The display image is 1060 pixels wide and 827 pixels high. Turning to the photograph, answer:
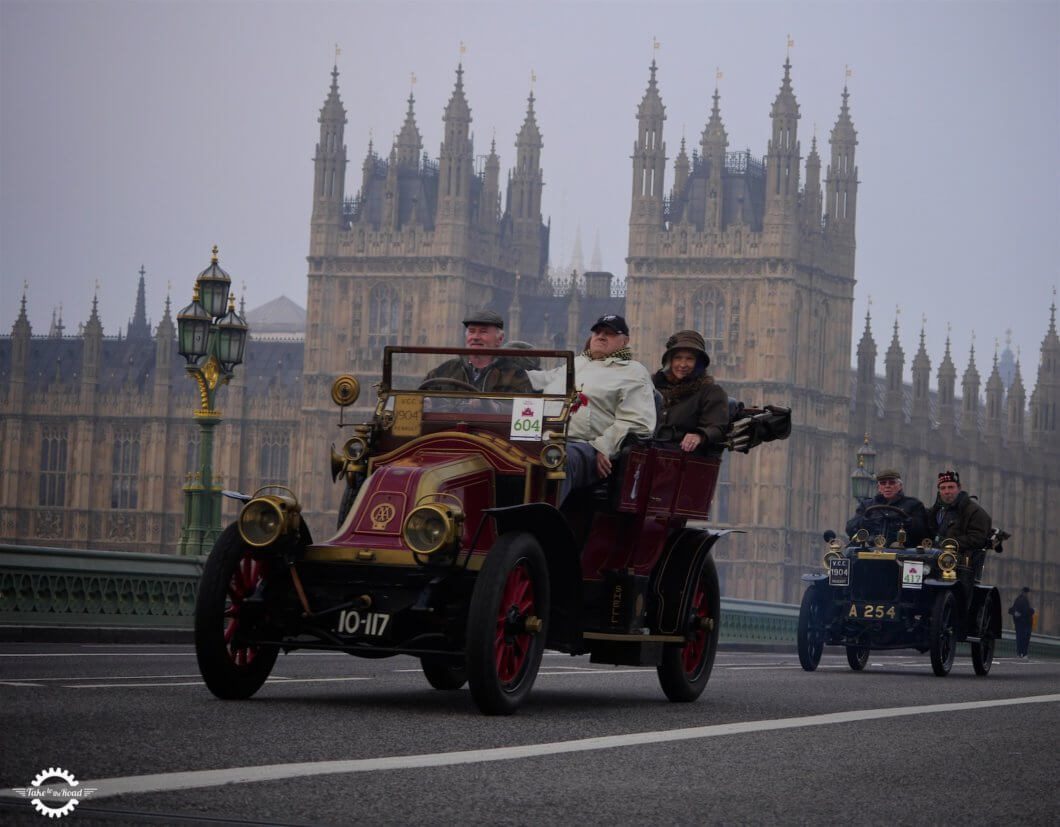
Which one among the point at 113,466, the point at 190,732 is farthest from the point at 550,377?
the point at 113,466

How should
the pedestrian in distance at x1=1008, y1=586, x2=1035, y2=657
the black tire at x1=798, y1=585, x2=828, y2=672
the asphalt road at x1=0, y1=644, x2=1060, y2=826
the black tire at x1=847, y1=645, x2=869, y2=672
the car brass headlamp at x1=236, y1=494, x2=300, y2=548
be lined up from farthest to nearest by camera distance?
the pedestrian in distance at x1=1008, y1=586, x2=1035, y2=657, the black tire at x1=847, y1=645, x2=869, y2=672, the black tire at x1=798, y1=585, x2=828, y2=672, the car brass headlamp at x1=236, y1=494, x2=300, y2=548, the asphalt road at x1=0, y1=644, x2=1060, y2=826

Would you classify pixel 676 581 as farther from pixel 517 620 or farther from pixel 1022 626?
pixel 1022 626

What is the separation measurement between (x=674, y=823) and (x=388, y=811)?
72 cm

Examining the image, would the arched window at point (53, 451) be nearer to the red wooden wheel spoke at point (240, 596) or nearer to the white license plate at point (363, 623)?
the red wooden wheel spoke at point (240, 596)

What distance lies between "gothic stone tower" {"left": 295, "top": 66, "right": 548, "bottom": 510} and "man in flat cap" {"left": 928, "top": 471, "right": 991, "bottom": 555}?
197 feet

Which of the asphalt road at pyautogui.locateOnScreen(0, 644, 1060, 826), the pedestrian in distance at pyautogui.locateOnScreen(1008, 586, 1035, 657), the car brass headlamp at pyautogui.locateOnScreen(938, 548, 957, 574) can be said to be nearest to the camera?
the asphalt road at pyautogui.locateOnScreen(0, 644, 1060, 826)

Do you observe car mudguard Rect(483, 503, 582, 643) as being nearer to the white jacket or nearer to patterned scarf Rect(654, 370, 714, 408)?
the white jacket

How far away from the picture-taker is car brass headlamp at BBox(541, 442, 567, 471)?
28.9 feet

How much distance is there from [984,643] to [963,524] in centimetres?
95

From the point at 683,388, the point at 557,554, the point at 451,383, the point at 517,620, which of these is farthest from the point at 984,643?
the point at 517,620

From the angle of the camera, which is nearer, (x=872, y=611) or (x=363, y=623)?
(x=363, y=623)

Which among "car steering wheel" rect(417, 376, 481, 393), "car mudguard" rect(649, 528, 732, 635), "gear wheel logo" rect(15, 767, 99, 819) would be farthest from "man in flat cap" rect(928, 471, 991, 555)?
"gear wheel logo" rect(15, 767, 99, 819)

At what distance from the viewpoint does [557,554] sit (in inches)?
351

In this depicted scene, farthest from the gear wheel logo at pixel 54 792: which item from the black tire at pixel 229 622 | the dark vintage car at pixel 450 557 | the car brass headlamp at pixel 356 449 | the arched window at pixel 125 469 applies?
the arched window at pixel 125 469
